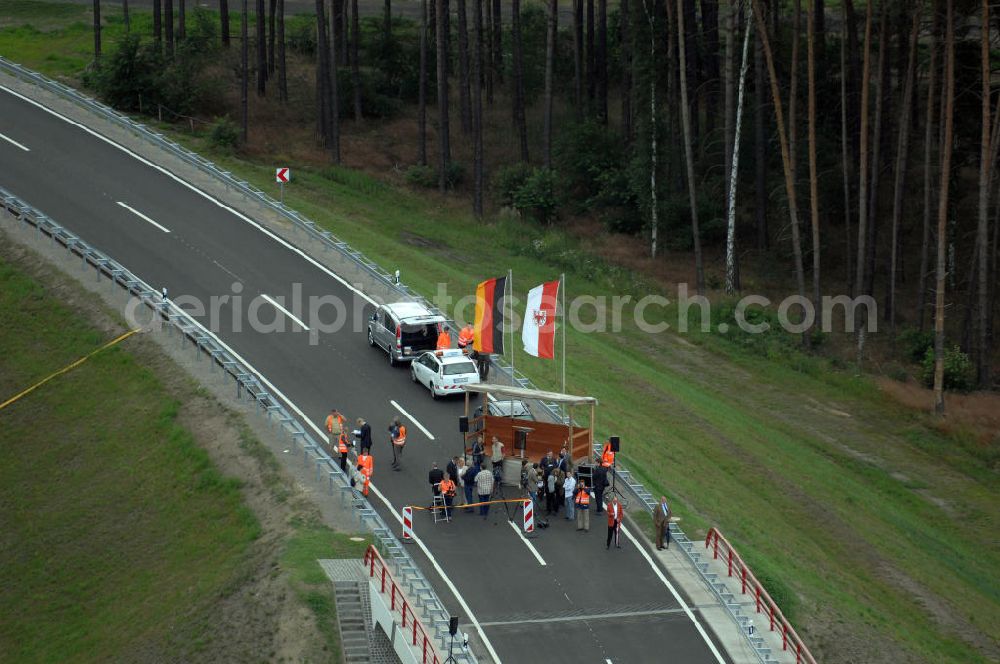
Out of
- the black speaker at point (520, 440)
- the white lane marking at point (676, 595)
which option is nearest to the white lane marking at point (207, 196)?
the black speaker at point (520, 440)

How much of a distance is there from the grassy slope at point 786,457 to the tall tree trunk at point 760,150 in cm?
788

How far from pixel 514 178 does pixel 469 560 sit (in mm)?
37324

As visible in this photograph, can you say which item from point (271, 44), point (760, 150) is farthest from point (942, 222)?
point (271, 44)

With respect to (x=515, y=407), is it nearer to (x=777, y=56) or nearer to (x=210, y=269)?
(x=210, y=269)

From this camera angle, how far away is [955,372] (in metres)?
47.8

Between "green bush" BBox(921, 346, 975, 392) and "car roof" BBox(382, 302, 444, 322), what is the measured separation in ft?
66.7

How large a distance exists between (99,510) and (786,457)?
21615 millimetres

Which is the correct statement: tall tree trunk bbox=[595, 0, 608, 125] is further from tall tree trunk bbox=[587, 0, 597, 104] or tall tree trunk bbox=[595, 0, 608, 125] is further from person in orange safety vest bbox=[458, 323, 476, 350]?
person in orange safety vest bbox=[458, 323, 476, 350]

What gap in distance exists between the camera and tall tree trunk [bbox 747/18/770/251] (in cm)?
5666

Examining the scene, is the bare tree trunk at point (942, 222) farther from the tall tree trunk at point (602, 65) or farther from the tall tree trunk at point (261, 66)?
the tall tree trunk at point (261, 66)

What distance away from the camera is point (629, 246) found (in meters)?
60.8

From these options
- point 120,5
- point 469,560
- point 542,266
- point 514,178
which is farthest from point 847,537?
point 120,5

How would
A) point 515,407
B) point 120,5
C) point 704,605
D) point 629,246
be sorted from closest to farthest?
point 704,605
point 515,407
point 629,246
point 120,5

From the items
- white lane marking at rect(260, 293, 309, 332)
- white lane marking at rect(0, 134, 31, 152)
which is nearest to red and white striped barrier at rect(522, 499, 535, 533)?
white lane marking at rect(260, 293, 309, 332)
